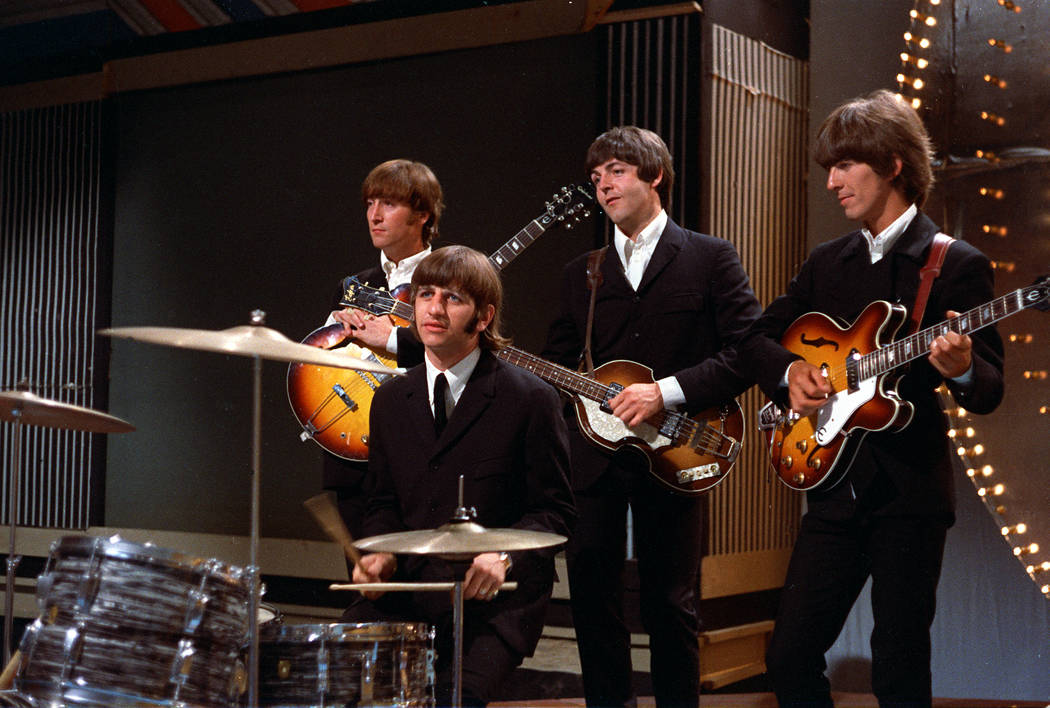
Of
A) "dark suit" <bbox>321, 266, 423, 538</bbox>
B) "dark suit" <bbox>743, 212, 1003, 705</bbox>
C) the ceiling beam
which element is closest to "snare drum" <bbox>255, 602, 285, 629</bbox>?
"dark suit" <bbox>321, 266, 423, 538</bbox>

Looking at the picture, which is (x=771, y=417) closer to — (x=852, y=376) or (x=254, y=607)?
(x=852, y=376)

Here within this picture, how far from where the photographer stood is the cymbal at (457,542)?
8.03 ft

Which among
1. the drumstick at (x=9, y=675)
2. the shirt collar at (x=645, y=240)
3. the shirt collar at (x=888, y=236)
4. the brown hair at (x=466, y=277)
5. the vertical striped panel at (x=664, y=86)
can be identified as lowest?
the drumstick at (x=9, y=675)

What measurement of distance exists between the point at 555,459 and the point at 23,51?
16.7ft

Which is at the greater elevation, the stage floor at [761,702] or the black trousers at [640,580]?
the black trousers at [640,580]

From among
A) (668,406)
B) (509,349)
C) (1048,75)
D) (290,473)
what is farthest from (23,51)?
(1048,75)

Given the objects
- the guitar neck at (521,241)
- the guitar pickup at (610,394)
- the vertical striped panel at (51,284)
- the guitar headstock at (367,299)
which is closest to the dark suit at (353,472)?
the guitar headstock at (367,299)

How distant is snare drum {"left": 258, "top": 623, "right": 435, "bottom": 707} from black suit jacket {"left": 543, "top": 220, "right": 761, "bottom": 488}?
40.0 inches

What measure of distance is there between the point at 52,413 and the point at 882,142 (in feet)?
7.70

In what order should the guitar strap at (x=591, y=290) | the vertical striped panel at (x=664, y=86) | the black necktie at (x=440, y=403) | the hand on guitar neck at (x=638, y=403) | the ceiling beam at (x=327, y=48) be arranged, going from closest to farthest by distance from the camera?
the black necktie at (x=440, y=403) → the hand on guitar neck at (x=638, y=403) → the guitar strap at (x=591, y=290) → the vertical striped panel at (x=664, y=86) → the ceiling beam at (x=327, y=48)

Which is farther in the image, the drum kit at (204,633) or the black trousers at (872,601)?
the black trousers at (872,601)

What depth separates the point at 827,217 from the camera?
16.2 feet

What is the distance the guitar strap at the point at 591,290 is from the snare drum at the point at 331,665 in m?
1.26

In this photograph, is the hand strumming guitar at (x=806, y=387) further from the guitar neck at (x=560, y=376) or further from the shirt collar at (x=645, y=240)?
the shirt collar at (x=645, y=240)
